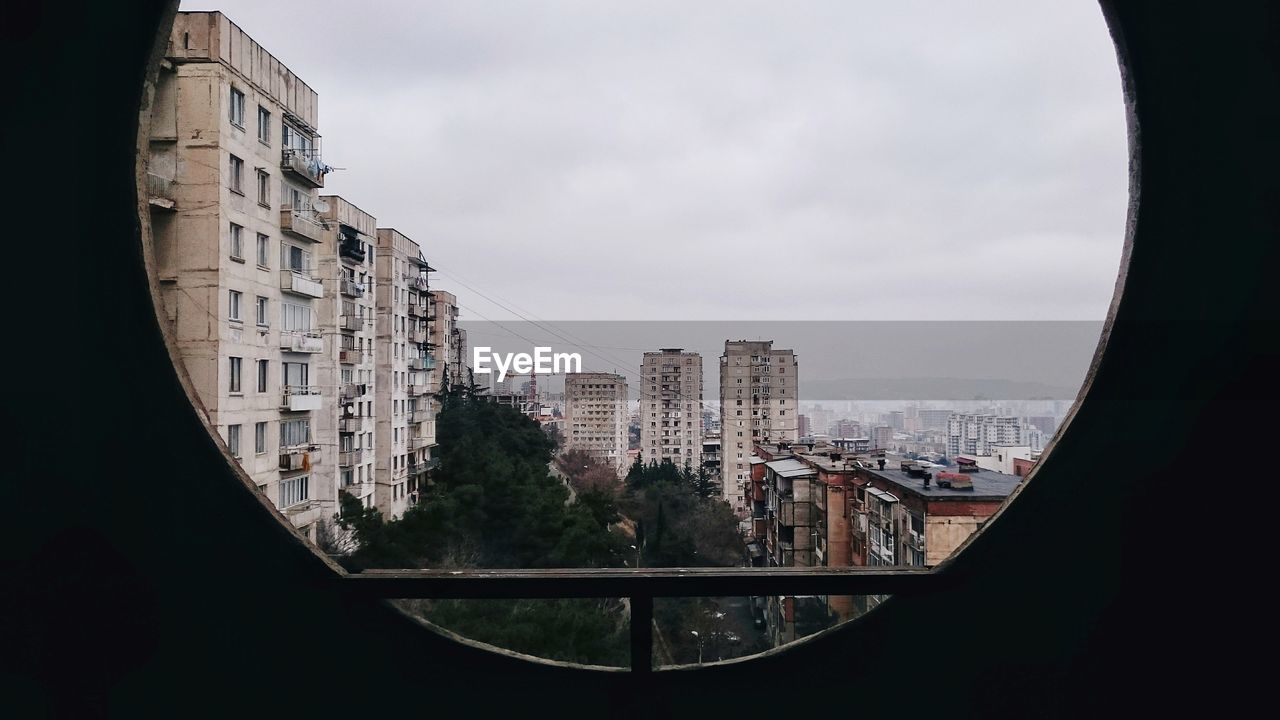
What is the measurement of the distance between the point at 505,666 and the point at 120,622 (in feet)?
1.61

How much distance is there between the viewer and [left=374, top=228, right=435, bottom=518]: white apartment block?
35.2 feet

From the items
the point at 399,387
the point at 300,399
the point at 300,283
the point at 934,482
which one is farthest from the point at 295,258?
the point at 934,482

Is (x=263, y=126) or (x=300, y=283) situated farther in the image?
(x=300, y=283)

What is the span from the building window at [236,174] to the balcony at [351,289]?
261 cm

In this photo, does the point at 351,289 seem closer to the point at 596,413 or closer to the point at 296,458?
the point at 296,458

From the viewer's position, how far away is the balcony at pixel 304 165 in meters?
7.57

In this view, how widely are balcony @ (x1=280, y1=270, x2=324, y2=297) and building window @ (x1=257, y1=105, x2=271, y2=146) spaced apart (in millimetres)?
1335

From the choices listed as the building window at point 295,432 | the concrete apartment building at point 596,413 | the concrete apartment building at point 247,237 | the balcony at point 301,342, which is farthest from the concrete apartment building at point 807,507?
the balcony at point 301,342

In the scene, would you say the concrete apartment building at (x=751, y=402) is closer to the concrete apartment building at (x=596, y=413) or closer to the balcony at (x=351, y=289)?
the concrete apartment building at (x=596, y=413)

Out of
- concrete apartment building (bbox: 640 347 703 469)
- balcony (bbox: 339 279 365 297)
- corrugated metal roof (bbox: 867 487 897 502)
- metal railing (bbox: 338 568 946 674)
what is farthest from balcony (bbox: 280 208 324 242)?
metal railing (bbox: 338 568 946 674)

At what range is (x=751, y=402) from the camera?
8.34 meters

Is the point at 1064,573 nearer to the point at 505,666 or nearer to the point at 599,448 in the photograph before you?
the point at 505,666

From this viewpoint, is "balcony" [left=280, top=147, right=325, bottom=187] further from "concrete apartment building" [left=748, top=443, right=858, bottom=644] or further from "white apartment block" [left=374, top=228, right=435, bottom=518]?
Result: "concrete apartment building" [left=748, top=443, right=858, bottom=644]

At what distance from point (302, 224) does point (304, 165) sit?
2.10ft
